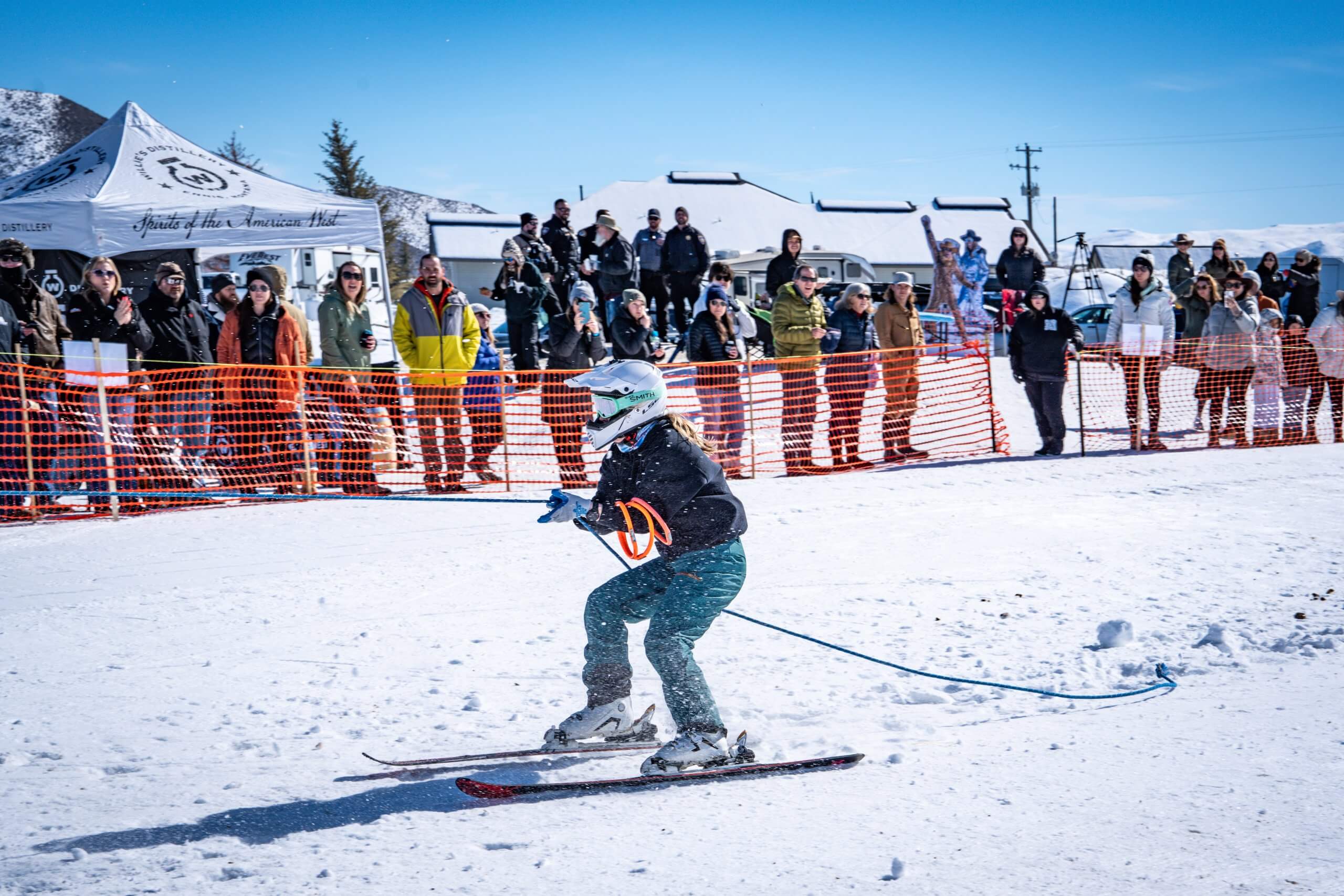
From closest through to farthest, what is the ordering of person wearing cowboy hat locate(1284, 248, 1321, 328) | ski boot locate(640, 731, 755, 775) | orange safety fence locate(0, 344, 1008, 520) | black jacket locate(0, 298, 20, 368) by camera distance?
1. ski boot locate(640, 731, 755, 775)
2. black jacket locate(0, 298, 20, 368)
3. orange safety fence locate(0, 344, 1008, 520)
4. person wearing cowboy hat locate(1284, 248, 1321, 328)

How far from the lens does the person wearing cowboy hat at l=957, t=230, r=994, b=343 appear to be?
17.6 m

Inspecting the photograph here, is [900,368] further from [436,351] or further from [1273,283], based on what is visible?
[1273,283]

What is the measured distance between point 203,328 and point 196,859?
289 inches

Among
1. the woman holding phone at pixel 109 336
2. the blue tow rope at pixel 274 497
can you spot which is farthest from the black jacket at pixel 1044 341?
the woman holding phone at pixel 109 336

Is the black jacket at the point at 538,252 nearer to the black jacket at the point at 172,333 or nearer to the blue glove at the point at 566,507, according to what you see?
the black jacket at the point at 172,333

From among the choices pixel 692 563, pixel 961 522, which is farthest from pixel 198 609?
pixel 961 522

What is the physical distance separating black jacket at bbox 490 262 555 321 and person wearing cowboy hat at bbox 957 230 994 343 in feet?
26.8

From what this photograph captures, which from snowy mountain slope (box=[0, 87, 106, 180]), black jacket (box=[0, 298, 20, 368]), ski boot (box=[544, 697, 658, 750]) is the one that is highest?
snowy mountain slope (box=[0, 87, 106, 180])

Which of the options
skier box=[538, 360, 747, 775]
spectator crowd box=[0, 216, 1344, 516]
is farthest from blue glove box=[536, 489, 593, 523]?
spectator crowd box=[0, 216, 1344, 516]

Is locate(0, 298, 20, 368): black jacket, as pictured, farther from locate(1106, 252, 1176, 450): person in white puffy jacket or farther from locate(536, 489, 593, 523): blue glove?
locate(1106, 252, 1176, 450): person in white puffy jacket

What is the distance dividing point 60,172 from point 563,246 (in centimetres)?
636

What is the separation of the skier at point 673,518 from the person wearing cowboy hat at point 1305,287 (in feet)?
45.7

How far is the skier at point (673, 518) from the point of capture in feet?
14.0

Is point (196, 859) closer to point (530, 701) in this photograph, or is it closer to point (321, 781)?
point (321, 781)
